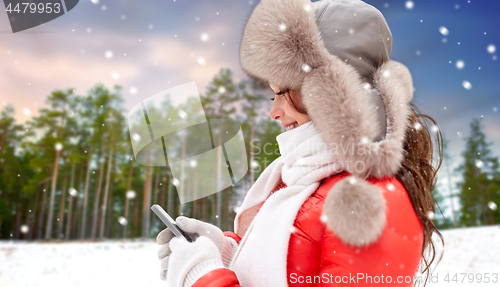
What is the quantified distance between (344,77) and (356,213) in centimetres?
44

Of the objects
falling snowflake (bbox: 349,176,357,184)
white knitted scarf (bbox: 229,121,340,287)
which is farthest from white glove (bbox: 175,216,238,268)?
falling snowflake (bbox: 349,176,357,184)

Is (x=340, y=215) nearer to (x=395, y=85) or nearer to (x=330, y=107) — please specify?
(x=330, y=107)

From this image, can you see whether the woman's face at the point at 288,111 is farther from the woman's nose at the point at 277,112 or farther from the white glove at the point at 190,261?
the white glove at the point at 190,261

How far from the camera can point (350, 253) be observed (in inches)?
29.5

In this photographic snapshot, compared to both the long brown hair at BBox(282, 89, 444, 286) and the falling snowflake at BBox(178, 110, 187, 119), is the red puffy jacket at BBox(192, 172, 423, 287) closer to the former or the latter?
the long brown hair at BBox(282, 89, 444, 286)

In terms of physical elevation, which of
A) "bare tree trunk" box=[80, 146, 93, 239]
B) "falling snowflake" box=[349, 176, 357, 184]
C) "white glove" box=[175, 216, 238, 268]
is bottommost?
"bare tree trunk" box=[80, 146, 93, 239]

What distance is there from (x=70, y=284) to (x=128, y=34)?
8.01 m

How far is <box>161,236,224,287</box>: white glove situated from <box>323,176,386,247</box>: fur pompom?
431 millimetres

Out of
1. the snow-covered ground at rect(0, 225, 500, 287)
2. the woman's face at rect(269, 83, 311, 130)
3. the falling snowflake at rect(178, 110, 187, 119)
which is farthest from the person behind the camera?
the snow-covered ground at rect(0, 225, 500, 287)

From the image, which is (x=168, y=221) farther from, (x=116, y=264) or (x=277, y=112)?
(x=116, y=264)

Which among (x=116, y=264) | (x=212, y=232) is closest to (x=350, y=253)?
(x=212, y=232)

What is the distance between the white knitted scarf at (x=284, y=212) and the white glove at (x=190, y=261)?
0.38 feet

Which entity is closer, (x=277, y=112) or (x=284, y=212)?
(x=284, y=212)

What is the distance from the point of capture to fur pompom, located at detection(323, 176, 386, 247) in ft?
2.36
